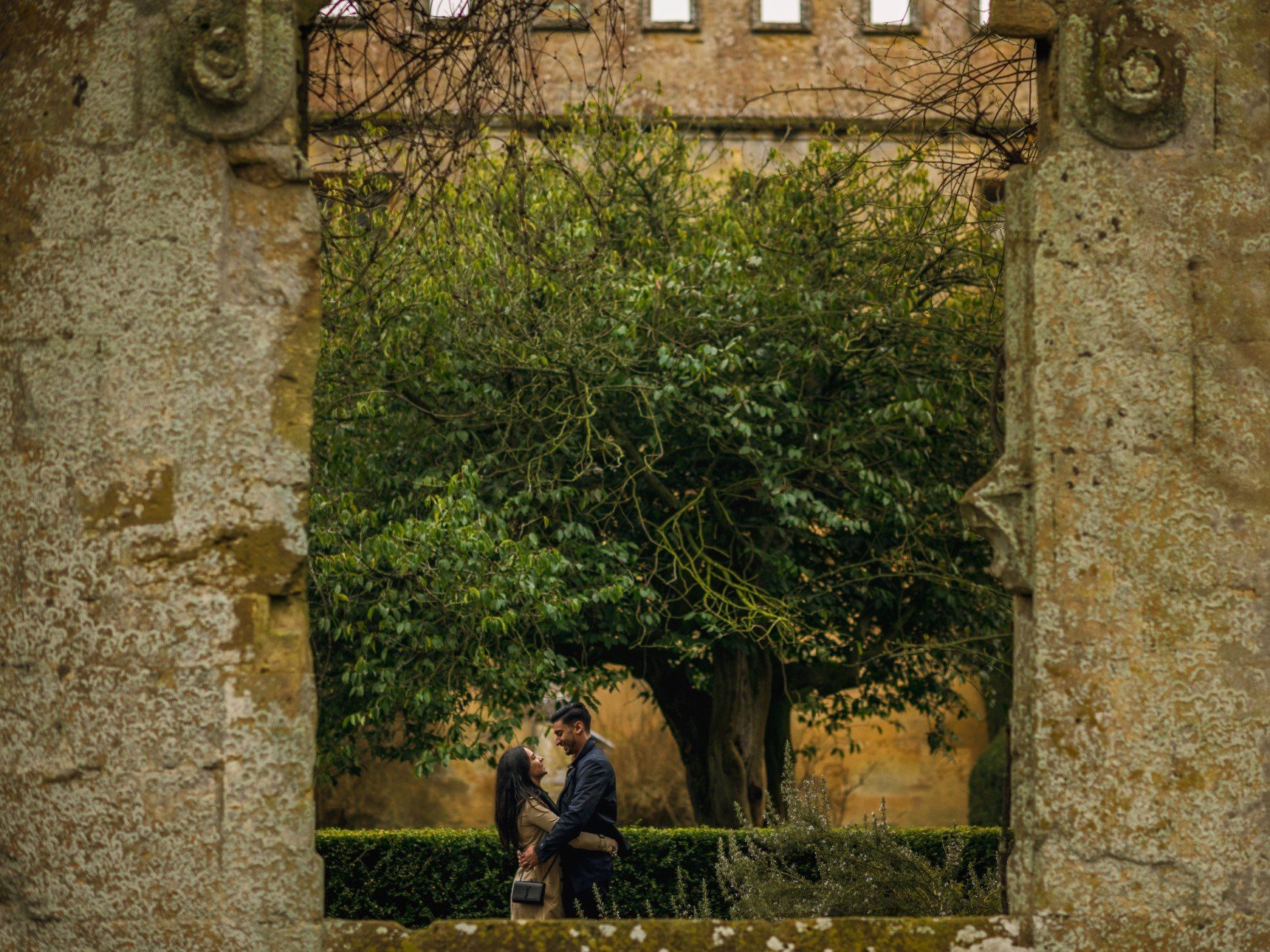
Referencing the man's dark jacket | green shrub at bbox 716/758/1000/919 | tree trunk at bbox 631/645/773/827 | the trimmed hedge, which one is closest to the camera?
green shrub at bbox 716/758/1000/919

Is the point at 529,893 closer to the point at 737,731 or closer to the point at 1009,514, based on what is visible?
the point at 1009,514

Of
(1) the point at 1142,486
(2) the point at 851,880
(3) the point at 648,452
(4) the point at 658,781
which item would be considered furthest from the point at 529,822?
(4) the point at 658,781

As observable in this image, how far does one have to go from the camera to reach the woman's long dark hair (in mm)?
5922

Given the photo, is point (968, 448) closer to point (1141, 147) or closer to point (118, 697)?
point (1141, 147)

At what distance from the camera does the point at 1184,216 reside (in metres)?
3.08

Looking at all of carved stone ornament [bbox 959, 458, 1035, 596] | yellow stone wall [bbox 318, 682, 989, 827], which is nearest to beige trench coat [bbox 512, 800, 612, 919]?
carved stone ornament [bbox 959, 458, 1035, 596]

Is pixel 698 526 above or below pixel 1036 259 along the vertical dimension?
below

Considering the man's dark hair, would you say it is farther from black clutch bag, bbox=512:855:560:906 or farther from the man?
black clutch bag, bbox=512:855:560:906

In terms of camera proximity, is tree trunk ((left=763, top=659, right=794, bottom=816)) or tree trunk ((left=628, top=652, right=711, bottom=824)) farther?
tree trunk ((left=763, top=659, right=794, bottom=816))

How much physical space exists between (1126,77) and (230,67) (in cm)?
194

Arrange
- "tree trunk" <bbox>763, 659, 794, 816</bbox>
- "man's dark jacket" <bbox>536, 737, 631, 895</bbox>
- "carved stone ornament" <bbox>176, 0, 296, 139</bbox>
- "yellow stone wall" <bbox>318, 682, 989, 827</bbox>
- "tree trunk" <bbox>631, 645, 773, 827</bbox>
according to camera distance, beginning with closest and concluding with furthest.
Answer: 1. "carved stone ornament" <bbox>176, 0, 296, 139</bbox>
2. "man's dark jacket" <bbox>536, 737, 631, 895</bbox>
3. "tree trunk" <bbox>631, 645, 773, 827</bbox>
4. "tree trunk" <bbox>763, 659, 794, 816</bbox>
5. "yellow stone wall" <bbox>318, 682, 989, 827</bbox>

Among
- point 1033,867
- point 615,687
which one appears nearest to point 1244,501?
point 1033,867

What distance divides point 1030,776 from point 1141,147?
4.55ft

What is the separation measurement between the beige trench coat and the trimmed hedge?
2.15 metres
